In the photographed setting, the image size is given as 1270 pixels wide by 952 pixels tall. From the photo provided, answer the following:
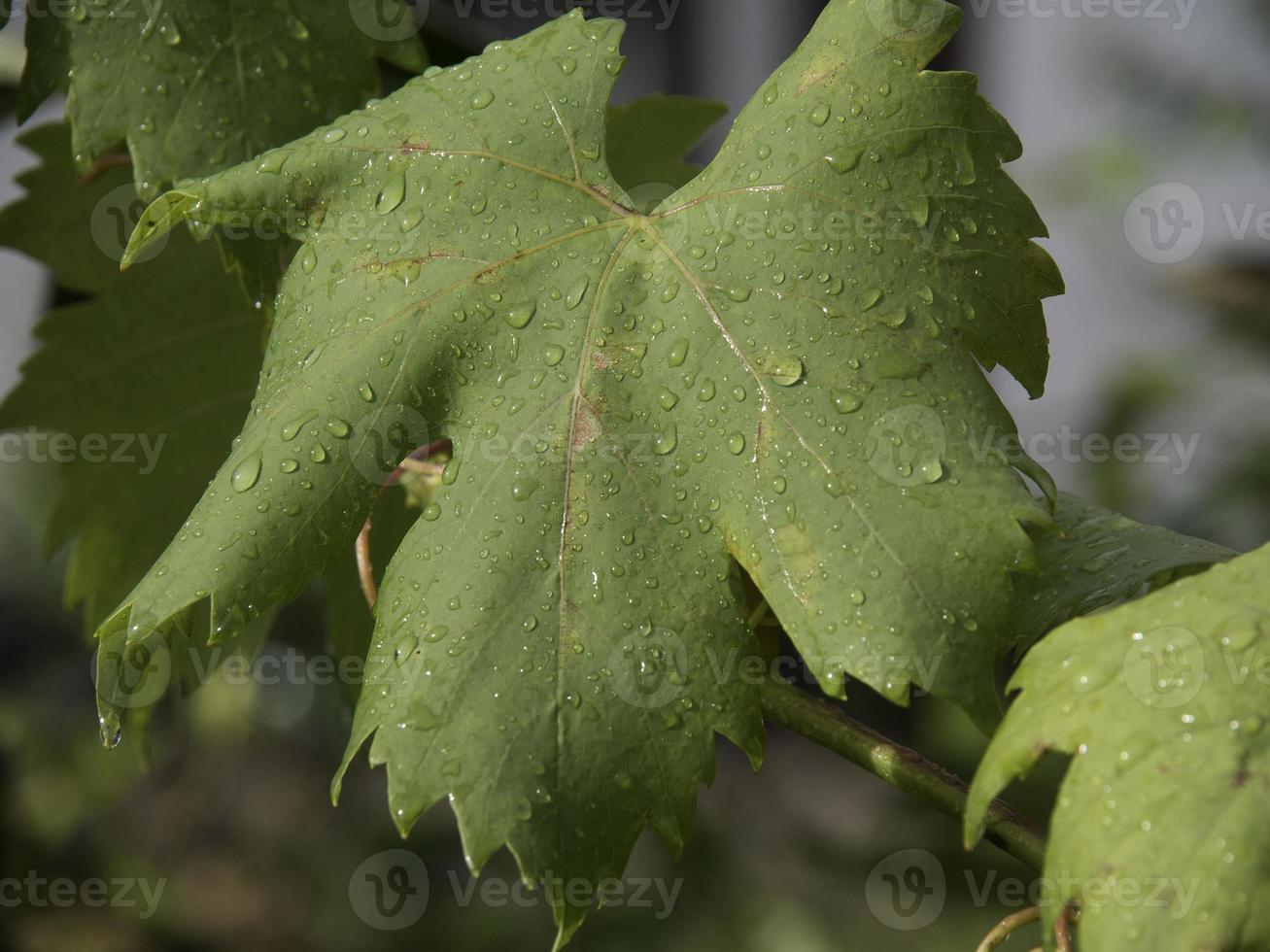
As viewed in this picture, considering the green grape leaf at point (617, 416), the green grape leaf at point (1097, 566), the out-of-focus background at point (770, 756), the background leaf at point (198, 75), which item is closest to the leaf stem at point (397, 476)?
the green grape leaf at point (617, 416)

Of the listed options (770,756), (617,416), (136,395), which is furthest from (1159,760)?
(770,756)

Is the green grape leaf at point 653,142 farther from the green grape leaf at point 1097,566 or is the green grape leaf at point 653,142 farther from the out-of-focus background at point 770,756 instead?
the out-of-focus background at point 770,756

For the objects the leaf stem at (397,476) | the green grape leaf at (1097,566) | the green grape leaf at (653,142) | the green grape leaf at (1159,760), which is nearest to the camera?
the green grape leaf at (1159,760)

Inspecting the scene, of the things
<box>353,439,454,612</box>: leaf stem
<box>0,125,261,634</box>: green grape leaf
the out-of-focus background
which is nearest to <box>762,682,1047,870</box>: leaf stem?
<box>353,439,454,612</box>: leaf stem

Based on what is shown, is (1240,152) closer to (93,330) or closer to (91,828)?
(93,330)

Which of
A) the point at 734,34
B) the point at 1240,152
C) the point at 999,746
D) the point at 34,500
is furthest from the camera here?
the point at 734,34

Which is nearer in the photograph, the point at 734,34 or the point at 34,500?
the point at 34,500

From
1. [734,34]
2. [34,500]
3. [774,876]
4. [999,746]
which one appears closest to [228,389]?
[999,746]

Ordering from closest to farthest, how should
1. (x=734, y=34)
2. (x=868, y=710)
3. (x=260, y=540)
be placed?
1. (x=260, y=540)
2. (x=868, y=710)
3. (x=734, y=34)
